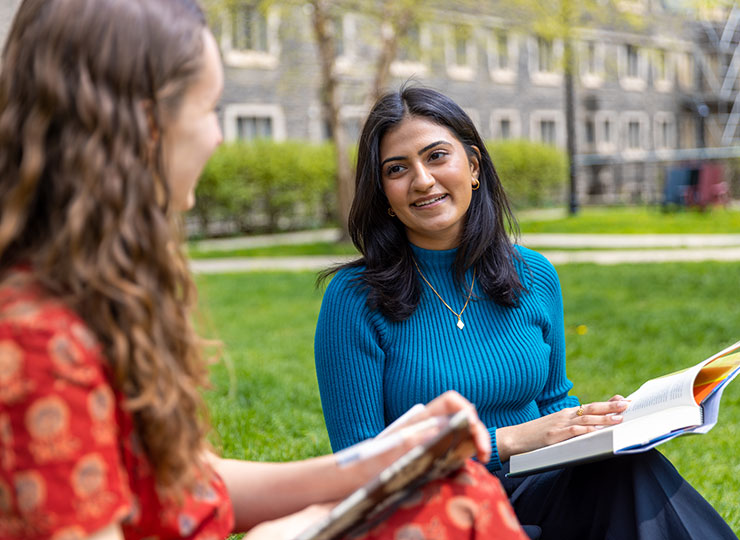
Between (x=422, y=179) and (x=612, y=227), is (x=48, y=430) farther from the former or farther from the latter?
(x=612, y=227)

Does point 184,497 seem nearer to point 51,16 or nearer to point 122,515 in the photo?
point 122,515

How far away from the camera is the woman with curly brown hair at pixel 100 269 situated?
1.04 meters

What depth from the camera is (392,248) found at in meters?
2.50

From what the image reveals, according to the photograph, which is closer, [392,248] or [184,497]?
[184,497]

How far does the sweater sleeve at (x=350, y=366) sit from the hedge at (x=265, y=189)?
14702 mm

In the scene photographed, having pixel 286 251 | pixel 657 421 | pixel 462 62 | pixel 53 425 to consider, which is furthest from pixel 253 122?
pixel 53 425

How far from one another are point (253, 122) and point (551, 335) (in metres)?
19.6

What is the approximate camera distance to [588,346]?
19.9 ft

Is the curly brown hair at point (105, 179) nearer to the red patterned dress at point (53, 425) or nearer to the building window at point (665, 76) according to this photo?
the red patterned dress at point (53, 425)

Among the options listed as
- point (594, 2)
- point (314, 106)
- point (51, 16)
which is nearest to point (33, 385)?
point (51, 16)

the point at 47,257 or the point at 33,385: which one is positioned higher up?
the point at 47,257

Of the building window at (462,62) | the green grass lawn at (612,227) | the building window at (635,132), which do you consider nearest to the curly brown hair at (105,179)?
the green grass lawn at (612,227)

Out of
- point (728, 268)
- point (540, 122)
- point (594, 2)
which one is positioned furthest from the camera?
point (540, 122)

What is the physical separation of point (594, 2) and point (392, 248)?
1222 centimetres
